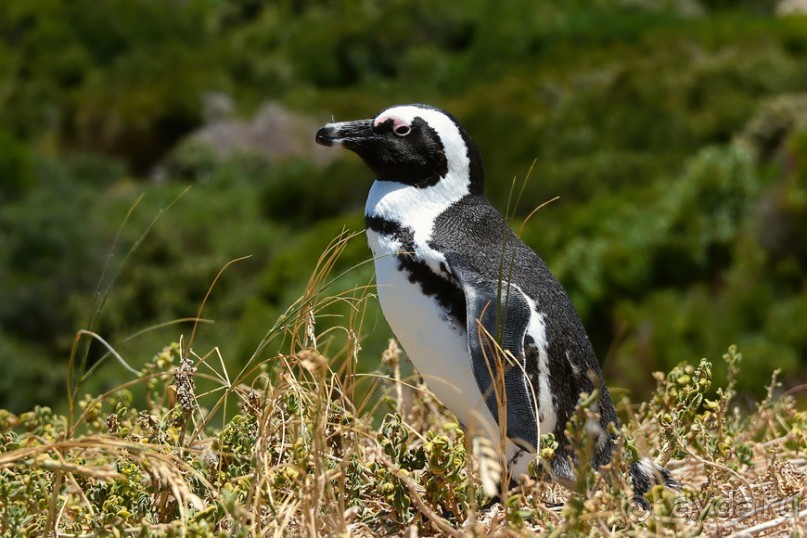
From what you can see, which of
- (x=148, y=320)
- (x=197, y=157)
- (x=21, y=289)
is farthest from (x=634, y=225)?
(x=197, y=157)

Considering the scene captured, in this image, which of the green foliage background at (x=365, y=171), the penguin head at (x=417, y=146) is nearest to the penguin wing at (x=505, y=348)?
the penguin head at (x=417, y=146)

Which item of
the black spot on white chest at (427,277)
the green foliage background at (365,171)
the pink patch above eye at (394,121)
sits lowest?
the green foliage background at (365,171)

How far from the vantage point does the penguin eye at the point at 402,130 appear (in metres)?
3.11

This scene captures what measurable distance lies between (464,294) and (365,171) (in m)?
16.5

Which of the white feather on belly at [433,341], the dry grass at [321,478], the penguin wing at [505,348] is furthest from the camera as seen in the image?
the white feather on belly at [433,341]

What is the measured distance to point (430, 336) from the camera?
287cm

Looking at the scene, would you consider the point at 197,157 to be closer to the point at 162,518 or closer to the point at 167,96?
the point at 167,96

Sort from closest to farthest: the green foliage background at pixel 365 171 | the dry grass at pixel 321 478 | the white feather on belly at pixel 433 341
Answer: the dry grass at pixel 321 478 → the white feather on belly at pixel 433 341 → the green foliage background at pixel 365 171

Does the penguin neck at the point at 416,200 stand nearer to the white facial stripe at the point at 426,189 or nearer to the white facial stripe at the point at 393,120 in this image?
the white facial stripe at the point at 426,189

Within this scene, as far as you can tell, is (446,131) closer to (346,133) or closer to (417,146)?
(417,146)

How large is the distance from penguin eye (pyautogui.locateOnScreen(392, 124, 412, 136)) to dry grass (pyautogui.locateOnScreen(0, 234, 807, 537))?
17.1 inches

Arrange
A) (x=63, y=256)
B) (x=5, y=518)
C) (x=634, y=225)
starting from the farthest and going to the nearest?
(x=63, y=256), (x=634, y=225), (x=5, y=518)

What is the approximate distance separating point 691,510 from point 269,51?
102 feet

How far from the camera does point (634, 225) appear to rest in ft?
35.9
